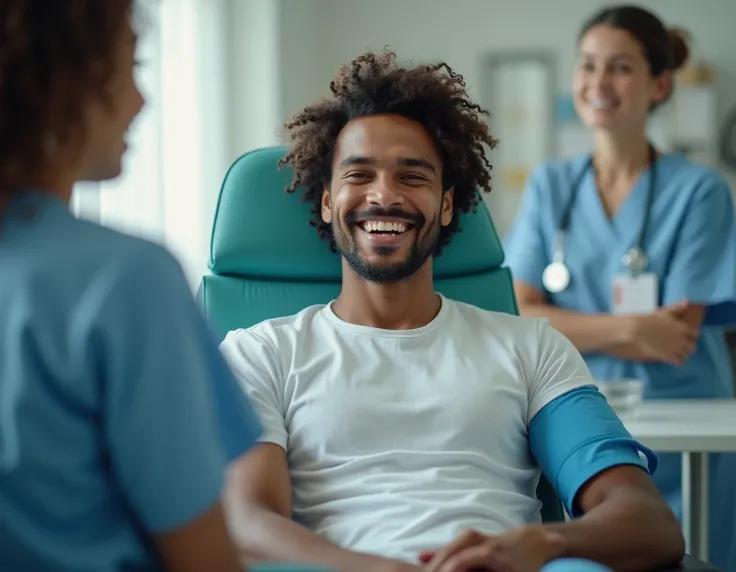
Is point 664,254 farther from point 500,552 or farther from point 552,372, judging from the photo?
point 500,552

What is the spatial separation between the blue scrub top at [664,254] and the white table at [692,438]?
0.15 m

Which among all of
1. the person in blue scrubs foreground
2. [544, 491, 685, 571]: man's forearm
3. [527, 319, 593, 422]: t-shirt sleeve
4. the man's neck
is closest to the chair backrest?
the man's neck

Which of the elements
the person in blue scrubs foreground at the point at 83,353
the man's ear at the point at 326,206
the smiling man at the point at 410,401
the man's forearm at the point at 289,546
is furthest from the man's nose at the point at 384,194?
the person in blue scrubs foreground at the point at 83,353

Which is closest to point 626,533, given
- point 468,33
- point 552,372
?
point 552,372

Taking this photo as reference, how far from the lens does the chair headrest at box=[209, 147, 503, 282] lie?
5.77ft

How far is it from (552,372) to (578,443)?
14 centimetres

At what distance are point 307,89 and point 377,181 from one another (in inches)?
121

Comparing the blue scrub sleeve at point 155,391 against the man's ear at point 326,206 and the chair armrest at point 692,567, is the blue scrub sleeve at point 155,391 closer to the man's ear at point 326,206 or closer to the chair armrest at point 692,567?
the chair armrest at point 692,567

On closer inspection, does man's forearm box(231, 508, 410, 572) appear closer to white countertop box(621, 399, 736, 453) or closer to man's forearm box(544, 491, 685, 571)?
man's forearm box(544, 491, 685, 571)

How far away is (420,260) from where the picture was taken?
161 centimetres

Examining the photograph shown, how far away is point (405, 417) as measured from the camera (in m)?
1.45

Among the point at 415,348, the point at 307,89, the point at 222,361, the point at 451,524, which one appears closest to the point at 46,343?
the point at 222,361

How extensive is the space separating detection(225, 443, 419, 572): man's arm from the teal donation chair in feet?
1.26

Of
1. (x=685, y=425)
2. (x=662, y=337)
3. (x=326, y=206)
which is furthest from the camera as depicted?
(x=662, y=337)
